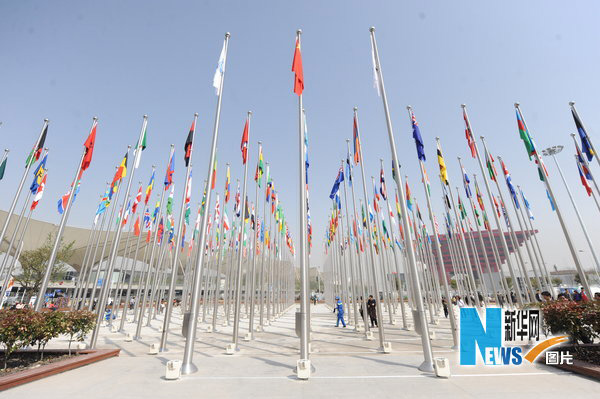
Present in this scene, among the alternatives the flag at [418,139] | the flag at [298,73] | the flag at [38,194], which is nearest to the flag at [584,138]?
the flag at [418,139]

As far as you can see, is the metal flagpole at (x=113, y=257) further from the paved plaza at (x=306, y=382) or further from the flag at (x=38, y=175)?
the flag at (x=38, y=175)

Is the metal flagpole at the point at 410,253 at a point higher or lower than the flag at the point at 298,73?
lower

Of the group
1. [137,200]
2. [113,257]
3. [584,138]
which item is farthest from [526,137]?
[137,200]

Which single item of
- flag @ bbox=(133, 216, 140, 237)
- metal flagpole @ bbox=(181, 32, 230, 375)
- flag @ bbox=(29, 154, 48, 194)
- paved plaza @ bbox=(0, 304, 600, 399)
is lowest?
paved plaza @ bbox=(0, 304, 600, 399)

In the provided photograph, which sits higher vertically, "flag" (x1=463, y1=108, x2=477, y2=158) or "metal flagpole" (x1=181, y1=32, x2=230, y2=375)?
"flag" (x1=463, y1=108, x2=477, y2=158)

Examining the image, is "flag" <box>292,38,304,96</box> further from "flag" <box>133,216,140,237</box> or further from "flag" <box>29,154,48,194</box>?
"flag" <box>133,216,140,237</box>

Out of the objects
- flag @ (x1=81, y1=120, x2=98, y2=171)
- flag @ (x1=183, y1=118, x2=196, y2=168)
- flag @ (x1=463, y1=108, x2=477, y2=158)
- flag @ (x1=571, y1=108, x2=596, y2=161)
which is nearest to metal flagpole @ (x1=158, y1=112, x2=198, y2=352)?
flag @ (x1=183, y1=118, x2=196, y2=168)

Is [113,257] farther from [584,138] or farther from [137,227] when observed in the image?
[584,138]

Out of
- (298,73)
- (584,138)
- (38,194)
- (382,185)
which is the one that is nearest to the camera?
(298,73)

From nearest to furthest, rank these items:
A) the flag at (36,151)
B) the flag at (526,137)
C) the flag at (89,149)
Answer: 1. the flag at (89,149)
2. the flag at (526,137)
3. the flag at (36,151)

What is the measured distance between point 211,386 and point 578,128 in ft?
62.0

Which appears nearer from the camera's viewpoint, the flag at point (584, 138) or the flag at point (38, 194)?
the flag at point (584, 138)

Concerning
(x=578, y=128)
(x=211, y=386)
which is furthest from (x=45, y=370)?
(x=578, y=128)

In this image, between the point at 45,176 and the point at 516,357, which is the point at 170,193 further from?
the point at 516,357
